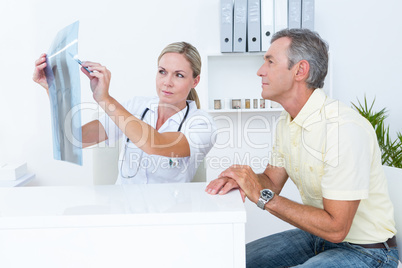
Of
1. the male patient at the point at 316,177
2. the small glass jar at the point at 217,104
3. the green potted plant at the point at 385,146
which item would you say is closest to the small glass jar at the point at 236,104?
the small glass jar at the point at 217,104

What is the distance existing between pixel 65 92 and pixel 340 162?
806mm

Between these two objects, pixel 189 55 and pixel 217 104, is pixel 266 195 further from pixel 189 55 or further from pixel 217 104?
pixel 217 104

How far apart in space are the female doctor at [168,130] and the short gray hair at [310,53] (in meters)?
0.53

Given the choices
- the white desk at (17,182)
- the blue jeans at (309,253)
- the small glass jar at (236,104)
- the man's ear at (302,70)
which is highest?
the man's ear at (302,70)

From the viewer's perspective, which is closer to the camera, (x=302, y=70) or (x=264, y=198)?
(x=264, y=198)

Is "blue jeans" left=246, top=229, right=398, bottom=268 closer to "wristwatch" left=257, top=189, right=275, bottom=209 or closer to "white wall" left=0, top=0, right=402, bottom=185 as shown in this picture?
"wristwatch" left=257, top=189, right=275, bottom=209

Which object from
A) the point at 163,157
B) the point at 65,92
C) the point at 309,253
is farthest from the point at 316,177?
the point at 65,92

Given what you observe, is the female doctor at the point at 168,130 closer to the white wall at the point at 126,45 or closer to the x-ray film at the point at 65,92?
the x-ray film at the point at 65,92

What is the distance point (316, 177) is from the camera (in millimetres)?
1357

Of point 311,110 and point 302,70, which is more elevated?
point 302,70

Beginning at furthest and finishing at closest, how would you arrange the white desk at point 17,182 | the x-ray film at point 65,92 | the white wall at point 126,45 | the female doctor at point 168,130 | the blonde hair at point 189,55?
the white wall at point 126,45, the white desk at point 17,182, the blonde hair at point 189,55, the female doctor at point 168,130, the x-ray film at point 65,92

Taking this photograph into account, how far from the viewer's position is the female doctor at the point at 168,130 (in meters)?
1.76

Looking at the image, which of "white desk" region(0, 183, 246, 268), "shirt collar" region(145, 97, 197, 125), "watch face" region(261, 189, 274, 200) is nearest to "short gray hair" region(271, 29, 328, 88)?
"watch face" region(261, 189, 274, 200)

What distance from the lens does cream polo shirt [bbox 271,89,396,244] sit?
3.95 ft
